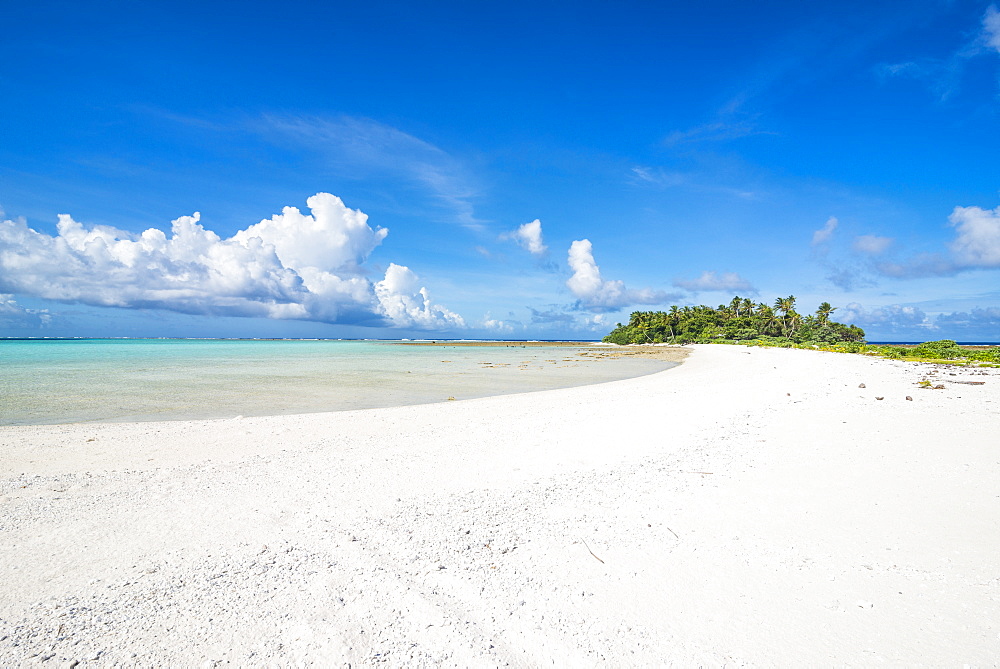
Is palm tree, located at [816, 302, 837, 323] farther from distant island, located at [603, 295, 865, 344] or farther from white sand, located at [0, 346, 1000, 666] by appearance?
white sand, located at [0, 346, 1000, 666]

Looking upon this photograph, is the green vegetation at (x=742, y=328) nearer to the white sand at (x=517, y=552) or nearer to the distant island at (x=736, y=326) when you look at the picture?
the distant island at (x=736, y=326)

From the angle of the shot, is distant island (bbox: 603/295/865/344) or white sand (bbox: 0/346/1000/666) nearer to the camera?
white sand (bbox: 0/346/1000/666)

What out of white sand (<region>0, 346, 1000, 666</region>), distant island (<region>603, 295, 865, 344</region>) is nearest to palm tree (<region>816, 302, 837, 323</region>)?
distant island (<region>603, 295, 865, 344</region>)

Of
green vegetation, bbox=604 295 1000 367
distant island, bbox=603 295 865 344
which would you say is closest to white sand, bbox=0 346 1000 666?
green vegetation, bbox=604 295 1000 367

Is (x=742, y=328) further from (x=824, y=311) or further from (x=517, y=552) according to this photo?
(x=517, y=552)

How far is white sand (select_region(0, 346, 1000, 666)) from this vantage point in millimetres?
2904

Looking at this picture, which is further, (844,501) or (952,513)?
(844,501)

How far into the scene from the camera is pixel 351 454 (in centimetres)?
786

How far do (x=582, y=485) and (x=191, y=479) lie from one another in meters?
5.62

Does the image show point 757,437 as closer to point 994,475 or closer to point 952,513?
point 994,475

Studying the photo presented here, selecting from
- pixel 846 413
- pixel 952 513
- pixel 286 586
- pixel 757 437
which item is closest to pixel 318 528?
pixel 286 586

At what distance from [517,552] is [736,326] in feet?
338

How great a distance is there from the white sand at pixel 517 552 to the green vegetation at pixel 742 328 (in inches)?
2358

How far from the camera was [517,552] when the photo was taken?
4098mm
